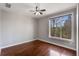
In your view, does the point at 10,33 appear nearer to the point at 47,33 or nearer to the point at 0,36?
the point at 0,36

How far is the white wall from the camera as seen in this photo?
2.84 m

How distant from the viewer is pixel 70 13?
8.30 ft

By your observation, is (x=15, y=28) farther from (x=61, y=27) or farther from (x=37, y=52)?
(x=61, y=27)

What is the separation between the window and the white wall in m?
1.45

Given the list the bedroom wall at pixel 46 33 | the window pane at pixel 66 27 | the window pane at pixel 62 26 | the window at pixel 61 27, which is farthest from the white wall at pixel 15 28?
the window pane at pixel 66 27

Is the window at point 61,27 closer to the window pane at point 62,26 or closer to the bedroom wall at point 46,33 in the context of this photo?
the window pane at point 62,26

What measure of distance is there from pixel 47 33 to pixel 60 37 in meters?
0.94

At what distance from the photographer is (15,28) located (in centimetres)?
323

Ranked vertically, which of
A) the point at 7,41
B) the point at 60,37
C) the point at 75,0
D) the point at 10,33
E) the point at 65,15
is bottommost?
the point at 7,41

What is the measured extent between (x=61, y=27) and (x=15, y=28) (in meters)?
2.47

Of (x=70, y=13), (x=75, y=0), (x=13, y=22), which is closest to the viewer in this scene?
(x=75, y=0)

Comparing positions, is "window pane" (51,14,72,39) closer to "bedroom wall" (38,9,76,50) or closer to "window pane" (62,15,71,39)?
"window pane" (62,15,71,39)

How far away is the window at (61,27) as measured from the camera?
8.65 feet

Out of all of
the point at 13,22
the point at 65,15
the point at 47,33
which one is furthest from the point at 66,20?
the point at 13,22
